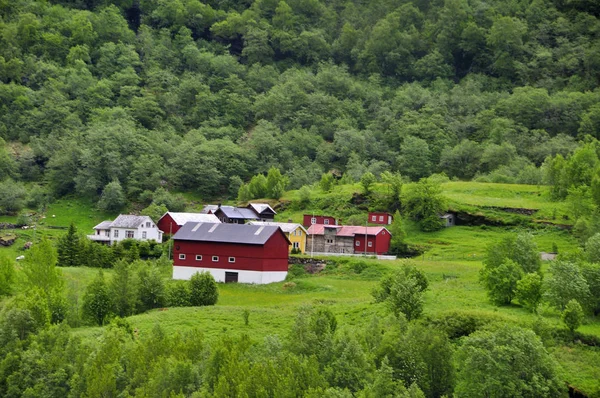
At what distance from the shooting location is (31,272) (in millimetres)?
59906

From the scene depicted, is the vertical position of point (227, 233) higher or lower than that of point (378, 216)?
lower

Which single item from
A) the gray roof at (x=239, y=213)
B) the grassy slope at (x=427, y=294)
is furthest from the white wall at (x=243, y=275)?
the gray roof at (x=239, y=213)

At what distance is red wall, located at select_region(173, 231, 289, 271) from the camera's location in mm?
71812

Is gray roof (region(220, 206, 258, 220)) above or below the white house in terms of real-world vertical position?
above

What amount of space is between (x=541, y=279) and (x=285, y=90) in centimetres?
10763

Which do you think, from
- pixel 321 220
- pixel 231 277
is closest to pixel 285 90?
pixel 321 220

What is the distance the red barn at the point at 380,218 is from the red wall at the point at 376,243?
790cm

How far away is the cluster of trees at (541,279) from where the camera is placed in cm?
4662

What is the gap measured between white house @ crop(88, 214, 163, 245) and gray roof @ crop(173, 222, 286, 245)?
16556mm

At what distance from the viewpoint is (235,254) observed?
72938mm

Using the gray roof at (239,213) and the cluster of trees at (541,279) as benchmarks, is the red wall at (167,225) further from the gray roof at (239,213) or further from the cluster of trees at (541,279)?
the cluster of trees at (541,279)

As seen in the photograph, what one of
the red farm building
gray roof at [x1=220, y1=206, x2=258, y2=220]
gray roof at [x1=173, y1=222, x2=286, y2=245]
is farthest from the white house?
the red farm building

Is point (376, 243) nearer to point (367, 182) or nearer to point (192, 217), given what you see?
point (367, 182)

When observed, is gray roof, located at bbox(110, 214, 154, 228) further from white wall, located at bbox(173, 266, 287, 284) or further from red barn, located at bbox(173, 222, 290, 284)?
white wall, located at bbox(173, 266, 287, 284)
